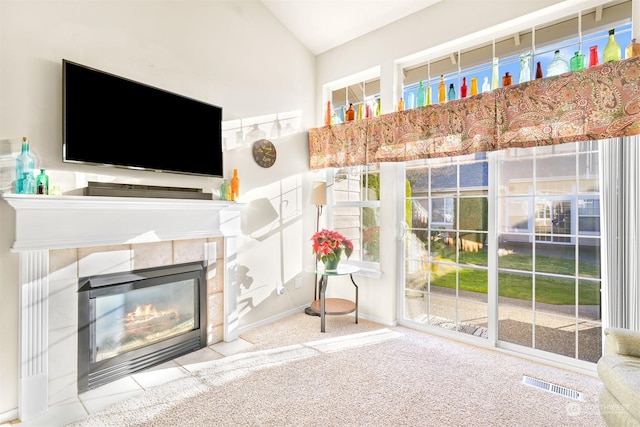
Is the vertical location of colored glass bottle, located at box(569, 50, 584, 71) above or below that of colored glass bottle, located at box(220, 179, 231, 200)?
above

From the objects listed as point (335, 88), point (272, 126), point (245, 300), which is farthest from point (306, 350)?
point (335, 88)

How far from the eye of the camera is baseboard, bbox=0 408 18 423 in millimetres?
1806

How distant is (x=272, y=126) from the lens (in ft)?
11.3

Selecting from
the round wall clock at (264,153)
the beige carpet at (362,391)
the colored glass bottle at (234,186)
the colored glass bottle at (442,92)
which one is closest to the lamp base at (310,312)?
the beige carpet at (362,391)

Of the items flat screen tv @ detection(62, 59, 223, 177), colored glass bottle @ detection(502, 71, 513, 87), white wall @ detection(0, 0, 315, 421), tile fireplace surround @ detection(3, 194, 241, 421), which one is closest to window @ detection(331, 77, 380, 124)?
white wall @ detection(0, 0, 315, 421)

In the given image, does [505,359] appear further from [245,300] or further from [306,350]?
[245,300]

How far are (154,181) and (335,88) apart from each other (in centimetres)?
256

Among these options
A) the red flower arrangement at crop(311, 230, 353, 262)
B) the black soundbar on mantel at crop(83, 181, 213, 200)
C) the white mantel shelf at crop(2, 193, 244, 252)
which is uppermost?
the black soundbar on mantel at crop(83, 181, 213, 200)

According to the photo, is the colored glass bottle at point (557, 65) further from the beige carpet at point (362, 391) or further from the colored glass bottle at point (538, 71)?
the beige carpet at point (362, 391)

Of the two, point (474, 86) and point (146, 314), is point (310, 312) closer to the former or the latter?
point (146, 314)

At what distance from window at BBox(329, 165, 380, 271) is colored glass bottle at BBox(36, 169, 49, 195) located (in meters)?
2.77

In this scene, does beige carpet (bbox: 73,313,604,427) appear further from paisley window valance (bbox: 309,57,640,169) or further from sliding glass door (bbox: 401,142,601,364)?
paisley window valance (bbox: 309,57,640,169)

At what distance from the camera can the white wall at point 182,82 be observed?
1857 mm

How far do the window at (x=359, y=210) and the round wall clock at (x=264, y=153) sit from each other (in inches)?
35.9
